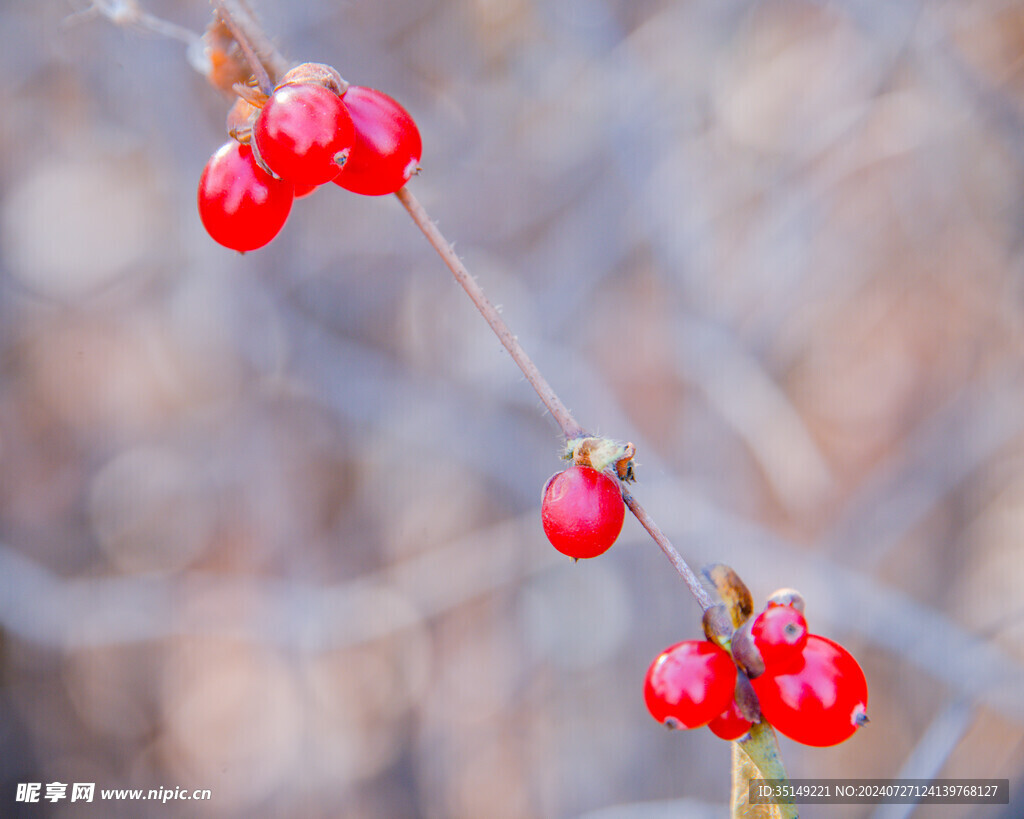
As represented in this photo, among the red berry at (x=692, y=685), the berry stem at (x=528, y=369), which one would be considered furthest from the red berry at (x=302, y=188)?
the red berry at (x=692, y=685)

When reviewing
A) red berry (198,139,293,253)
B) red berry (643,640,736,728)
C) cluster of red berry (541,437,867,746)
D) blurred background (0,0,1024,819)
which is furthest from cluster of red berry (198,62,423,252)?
blurred background (0,0,1024,819)

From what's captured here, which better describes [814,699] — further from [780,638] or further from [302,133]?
[302,133]

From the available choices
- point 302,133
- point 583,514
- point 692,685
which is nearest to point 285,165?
point 302,133

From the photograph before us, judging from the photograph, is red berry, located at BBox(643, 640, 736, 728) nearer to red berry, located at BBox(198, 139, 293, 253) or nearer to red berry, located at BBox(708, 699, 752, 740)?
red berry, located at BBox(708, 699, 752, 740)

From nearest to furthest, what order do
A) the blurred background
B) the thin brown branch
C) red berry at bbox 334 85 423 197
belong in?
1. the thin brown branch
2. red berry at bbox 334 85 423 197
3. the blurred background

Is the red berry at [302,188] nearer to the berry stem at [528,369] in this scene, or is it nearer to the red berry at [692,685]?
the berry stem at [528,369]

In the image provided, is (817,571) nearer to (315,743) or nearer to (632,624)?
(632,624)
